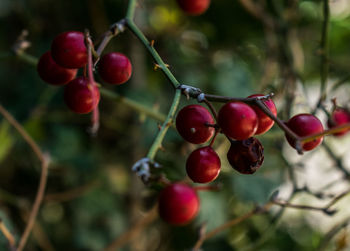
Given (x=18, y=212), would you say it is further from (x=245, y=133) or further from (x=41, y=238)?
(x=245, y=133)

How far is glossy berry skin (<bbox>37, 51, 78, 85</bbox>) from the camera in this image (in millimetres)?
611

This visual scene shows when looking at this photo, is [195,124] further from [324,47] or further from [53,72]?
[324,47]

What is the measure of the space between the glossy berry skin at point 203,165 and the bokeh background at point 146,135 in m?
0.55

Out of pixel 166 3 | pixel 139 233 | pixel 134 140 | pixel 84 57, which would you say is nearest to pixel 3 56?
pixel 84 57

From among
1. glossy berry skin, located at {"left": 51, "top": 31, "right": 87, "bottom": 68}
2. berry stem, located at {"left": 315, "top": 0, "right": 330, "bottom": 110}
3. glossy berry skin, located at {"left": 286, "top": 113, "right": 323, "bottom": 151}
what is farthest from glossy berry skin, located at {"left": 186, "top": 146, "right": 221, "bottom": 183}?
berry stem, located at {"left": 315, "top": 0, "right": 330, "bottom": 110}

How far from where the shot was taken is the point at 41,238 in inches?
46.3

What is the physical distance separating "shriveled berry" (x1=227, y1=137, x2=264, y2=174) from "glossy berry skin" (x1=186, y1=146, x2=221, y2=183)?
0.08 feet

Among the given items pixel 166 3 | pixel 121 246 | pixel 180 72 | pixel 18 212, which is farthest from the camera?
pixel 166 3

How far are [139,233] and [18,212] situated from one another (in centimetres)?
42

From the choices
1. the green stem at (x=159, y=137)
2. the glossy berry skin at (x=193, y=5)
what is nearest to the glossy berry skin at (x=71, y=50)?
the green stem at (x=159, y=137)

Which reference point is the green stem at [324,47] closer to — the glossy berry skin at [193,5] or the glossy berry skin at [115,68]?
the glossy berry skin at [193,5]

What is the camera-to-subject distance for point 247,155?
0.48 m

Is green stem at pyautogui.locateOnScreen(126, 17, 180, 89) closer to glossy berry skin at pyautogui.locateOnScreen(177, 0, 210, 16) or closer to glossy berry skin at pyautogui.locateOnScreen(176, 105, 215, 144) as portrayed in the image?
glossy berry skin at pyautogui.locateOnScreen(176, 105, 215, 144)

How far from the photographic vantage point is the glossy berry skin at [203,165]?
19.5 inches
